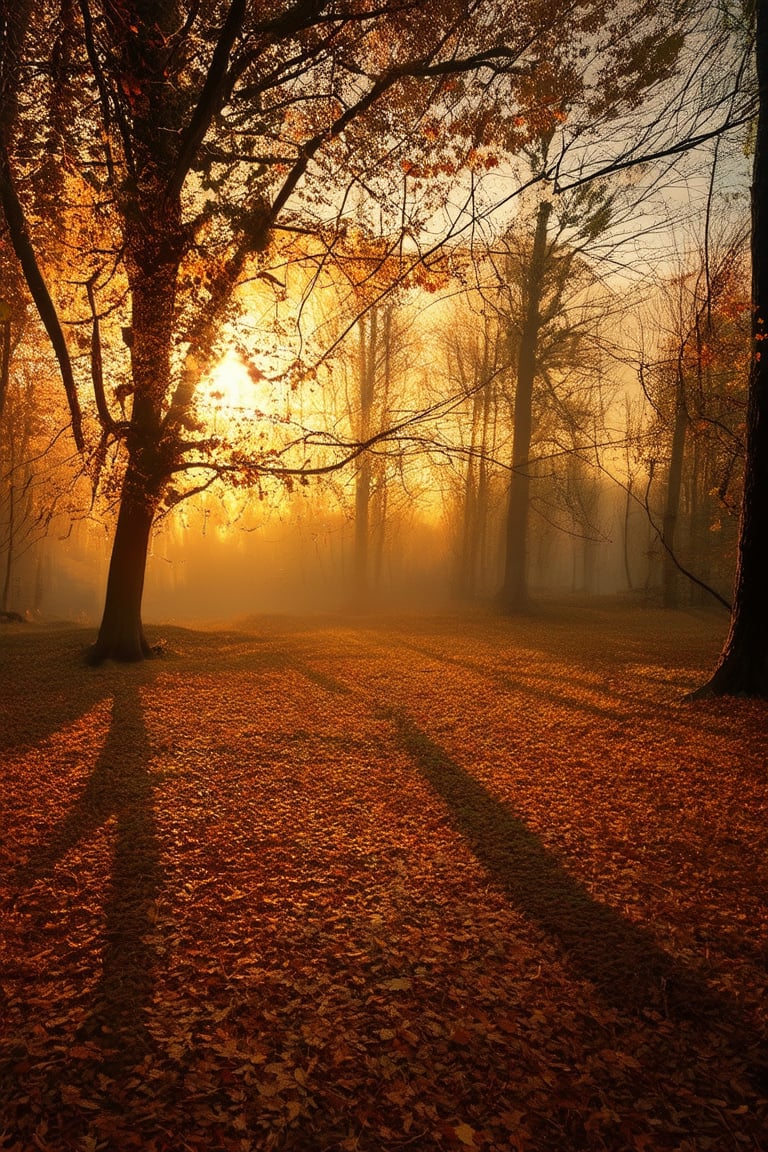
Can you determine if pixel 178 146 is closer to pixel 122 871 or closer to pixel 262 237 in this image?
pixel 262 237

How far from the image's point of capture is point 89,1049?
2.39 meters

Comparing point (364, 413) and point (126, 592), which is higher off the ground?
point (364, 413)

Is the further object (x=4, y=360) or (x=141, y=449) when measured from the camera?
(x=4, y=360)

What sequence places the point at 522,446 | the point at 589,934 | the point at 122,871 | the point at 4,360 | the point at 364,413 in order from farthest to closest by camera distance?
the point at 364,413 → the point at 522,446 → the point at 4,360 → the point at 122,871 → the point at 589,934

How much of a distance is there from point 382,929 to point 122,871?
173cm

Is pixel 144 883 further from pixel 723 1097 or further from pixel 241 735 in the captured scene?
pixel 723 1097

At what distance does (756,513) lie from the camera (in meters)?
7.02

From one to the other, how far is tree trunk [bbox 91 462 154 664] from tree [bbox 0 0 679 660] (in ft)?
0.10

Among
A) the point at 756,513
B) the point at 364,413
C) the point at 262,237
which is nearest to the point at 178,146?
the point at 262,237

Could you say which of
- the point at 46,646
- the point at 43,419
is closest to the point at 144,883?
the point at 46,646

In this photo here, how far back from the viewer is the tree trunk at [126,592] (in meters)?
9.15

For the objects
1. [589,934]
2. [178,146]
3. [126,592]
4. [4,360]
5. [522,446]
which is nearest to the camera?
[589,934]

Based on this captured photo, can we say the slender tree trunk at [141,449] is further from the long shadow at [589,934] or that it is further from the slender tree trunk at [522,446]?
the slender tree trunk at [522,446]

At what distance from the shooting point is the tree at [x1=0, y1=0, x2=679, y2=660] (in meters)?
4.70
